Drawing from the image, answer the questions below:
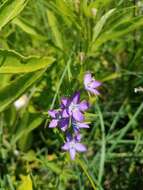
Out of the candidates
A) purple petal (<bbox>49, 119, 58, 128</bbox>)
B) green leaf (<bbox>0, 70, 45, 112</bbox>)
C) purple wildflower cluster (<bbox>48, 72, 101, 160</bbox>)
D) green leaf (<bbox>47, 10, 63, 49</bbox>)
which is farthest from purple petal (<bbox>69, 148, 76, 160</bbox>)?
green leaf (<bbox>47, 10, 63, 49</bbox>)

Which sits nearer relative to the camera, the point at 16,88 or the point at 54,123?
the point at 54,123

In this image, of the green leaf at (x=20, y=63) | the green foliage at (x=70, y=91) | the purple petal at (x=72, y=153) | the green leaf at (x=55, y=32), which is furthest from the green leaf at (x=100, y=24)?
the purple petal at (x=72, y=153)

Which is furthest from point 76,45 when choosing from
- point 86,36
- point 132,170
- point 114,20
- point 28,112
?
point 132,170

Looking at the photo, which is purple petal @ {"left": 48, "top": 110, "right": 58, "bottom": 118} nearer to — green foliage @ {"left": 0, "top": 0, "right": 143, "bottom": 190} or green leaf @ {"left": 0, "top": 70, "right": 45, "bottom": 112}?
green foliage @ {"left": 0, "top": 0, "right": 143, "bottom": 190}

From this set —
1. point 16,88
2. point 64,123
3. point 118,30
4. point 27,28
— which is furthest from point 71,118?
point 27,28

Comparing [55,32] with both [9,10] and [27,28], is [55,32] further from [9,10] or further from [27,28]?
[9,10]

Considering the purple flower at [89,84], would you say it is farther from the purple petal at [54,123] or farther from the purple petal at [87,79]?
the purple petal at [54,123]

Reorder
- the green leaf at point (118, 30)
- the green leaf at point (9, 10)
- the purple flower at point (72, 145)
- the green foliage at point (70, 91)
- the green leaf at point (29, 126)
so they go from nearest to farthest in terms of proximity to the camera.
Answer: the green leaf at point (9, 10) < the purple flower at point (72, 145) < the green foliage at point (70, 91) < the green leaf at point (118, 30) < the green leaf at point (29, 126)
